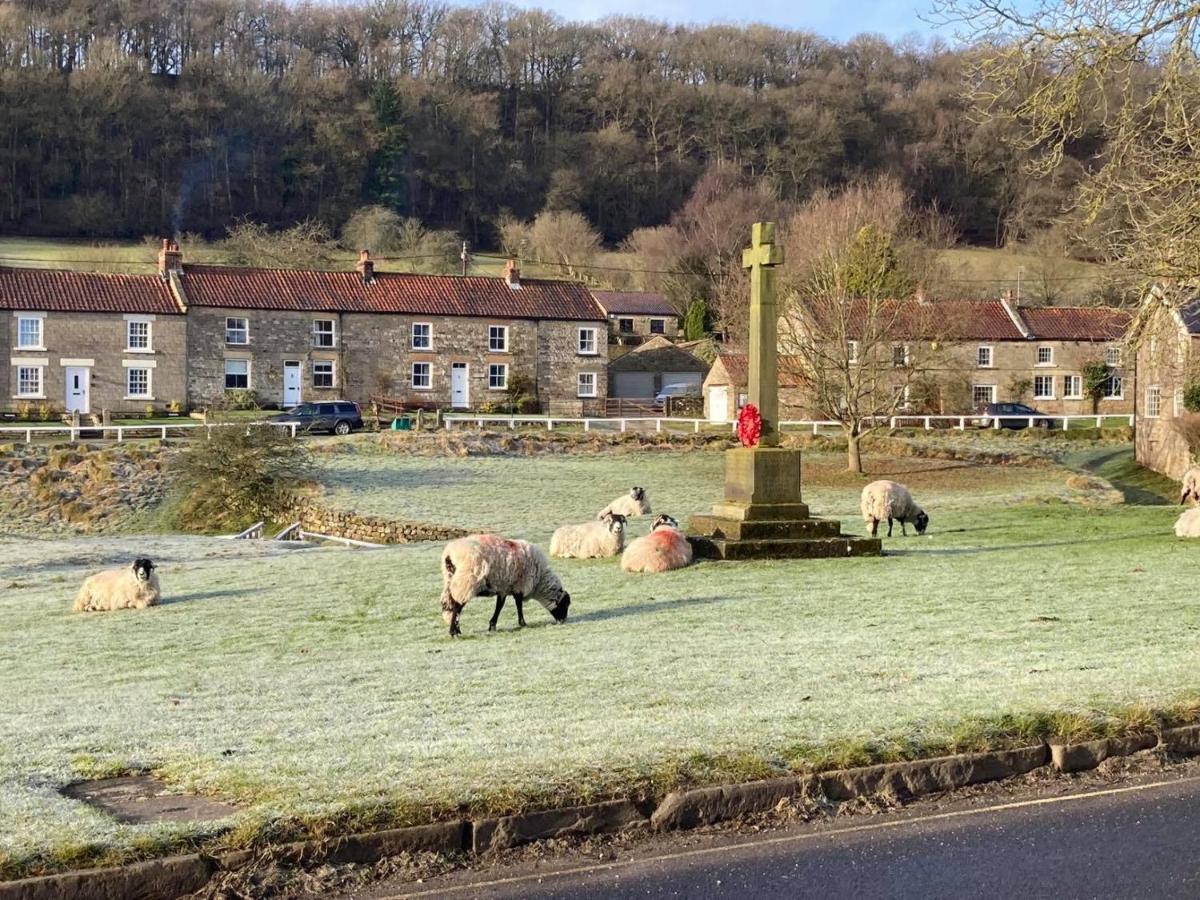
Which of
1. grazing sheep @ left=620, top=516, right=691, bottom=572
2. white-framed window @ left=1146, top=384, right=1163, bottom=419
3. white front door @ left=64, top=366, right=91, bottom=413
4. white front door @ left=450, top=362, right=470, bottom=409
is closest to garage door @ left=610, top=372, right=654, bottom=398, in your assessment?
white front door @ left=450, top=362, right=470, bottom=409

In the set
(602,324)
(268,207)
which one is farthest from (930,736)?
(268,207)

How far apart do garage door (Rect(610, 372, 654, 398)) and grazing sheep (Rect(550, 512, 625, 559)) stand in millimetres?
64180

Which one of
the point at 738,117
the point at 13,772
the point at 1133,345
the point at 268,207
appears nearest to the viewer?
the point at 13,772

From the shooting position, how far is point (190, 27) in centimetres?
13500

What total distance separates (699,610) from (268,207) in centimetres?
11756

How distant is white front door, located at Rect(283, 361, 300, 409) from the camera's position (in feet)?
214

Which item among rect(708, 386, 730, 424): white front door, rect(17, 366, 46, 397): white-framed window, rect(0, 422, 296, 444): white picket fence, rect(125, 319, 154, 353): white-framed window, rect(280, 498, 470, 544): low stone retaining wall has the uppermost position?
rect(125, 319, 154, 353): white-framed window

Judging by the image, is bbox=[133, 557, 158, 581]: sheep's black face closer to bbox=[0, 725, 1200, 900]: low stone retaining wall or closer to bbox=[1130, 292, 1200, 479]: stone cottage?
bbox=[0, 725, 1200, 900]: low stone retaining wall

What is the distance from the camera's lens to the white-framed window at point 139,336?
6225cm

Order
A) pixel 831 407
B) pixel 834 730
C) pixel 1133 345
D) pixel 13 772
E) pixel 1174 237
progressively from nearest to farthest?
pixel 13 772, pixel 834 730, pixel 1174 237, pixel 1133 345, pixel 831 407

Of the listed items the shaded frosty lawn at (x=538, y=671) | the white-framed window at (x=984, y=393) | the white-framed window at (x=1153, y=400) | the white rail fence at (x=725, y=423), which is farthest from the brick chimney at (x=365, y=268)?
the shaded frosty lawn at (x=538, y=671)

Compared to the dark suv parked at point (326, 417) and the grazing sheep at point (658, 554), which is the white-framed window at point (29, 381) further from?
the grazing sheep at point (658, 554)

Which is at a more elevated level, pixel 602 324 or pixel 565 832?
pixel 602 324

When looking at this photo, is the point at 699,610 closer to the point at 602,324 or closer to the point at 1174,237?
the point at 1174,237
